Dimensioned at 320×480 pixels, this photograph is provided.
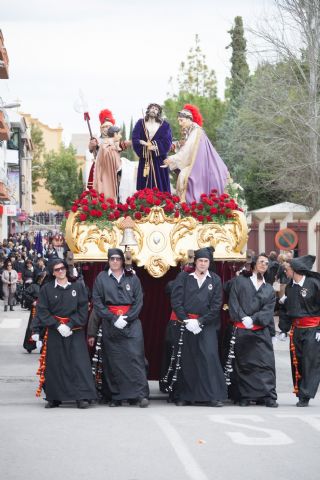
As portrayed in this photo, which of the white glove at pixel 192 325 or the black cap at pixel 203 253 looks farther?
the black cap at pixel 203 253

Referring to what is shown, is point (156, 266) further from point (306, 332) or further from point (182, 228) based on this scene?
point (306, 332)

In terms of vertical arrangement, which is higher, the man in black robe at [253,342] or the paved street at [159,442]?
the man in black robe at [253,342]

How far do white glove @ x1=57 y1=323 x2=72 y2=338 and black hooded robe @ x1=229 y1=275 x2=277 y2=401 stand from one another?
1.83 m

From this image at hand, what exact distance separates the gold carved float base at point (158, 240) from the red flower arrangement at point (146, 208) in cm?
7

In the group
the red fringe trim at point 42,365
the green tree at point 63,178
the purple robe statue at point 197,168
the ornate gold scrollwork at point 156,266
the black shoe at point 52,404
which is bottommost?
the black shoe at point 52,404

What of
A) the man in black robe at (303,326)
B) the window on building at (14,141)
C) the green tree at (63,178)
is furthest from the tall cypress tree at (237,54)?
the man in black robe at (303,326)

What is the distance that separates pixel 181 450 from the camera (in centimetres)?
1039

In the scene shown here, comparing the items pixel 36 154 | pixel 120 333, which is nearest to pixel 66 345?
pixel 120 333

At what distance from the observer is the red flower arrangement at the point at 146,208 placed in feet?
49.8

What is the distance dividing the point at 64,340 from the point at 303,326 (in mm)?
2667

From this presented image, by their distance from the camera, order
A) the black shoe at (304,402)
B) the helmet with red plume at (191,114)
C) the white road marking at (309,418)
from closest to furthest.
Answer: the white road marking at (309,418), the black shoe at (304,402), the helmet with red plume at (191,114)

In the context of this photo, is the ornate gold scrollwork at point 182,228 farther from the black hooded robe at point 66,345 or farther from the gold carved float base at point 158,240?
the black hooded robe at point 66,345

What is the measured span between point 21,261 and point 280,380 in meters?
25.7

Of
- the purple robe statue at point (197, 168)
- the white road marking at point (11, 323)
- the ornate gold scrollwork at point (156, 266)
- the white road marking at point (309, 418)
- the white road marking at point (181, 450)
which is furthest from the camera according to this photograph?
the white road marking at point (11, 323)
